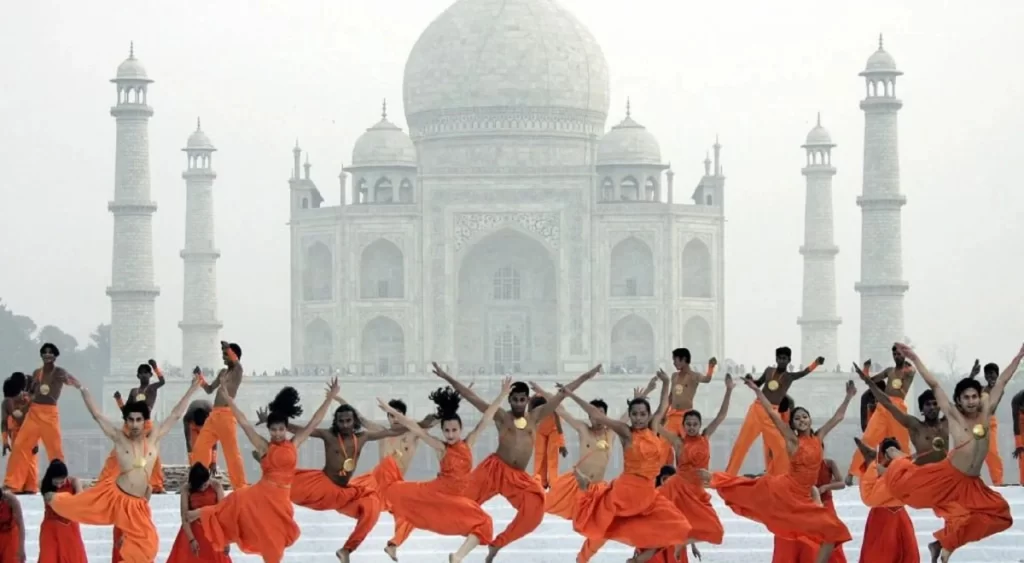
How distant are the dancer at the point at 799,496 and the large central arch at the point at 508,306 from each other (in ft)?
95.7

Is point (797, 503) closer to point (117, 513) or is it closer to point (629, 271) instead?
point (117, 513)

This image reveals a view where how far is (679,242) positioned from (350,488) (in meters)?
29.1

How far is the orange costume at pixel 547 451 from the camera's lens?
13.2 m

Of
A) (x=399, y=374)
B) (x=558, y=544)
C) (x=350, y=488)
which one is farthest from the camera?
(x=399, y=374)

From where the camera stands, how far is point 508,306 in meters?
40.8

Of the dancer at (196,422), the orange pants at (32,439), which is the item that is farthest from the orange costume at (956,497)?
the orange pants at (32,439)

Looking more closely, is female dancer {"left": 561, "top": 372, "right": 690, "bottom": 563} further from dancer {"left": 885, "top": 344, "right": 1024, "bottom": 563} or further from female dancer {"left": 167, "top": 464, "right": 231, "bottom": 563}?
female dancer {"left": 167, "top": 464, "right": 231, "bottom": 563}

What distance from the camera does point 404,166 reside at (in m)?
41.9

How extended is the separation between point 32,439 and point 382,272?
27.9 m

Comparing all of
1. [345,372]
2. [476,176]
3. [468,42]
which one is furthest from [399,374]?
[468,42]

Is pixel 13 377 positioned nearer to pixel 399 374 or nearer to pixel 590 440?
pixel 590 440

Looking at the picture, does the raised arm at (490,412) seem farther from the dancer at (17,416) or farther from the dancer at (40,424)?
the dancer at (17,416)

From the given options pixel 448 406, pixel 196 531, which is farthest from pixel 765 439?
pixel 196 531

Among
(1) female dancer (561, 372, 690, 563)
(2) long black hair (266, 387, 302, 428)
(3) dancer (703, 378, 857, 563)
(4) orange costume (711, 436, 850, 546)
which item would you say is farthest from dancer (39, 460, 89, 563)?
(4) orange costume (711, 436, 850, 546)
